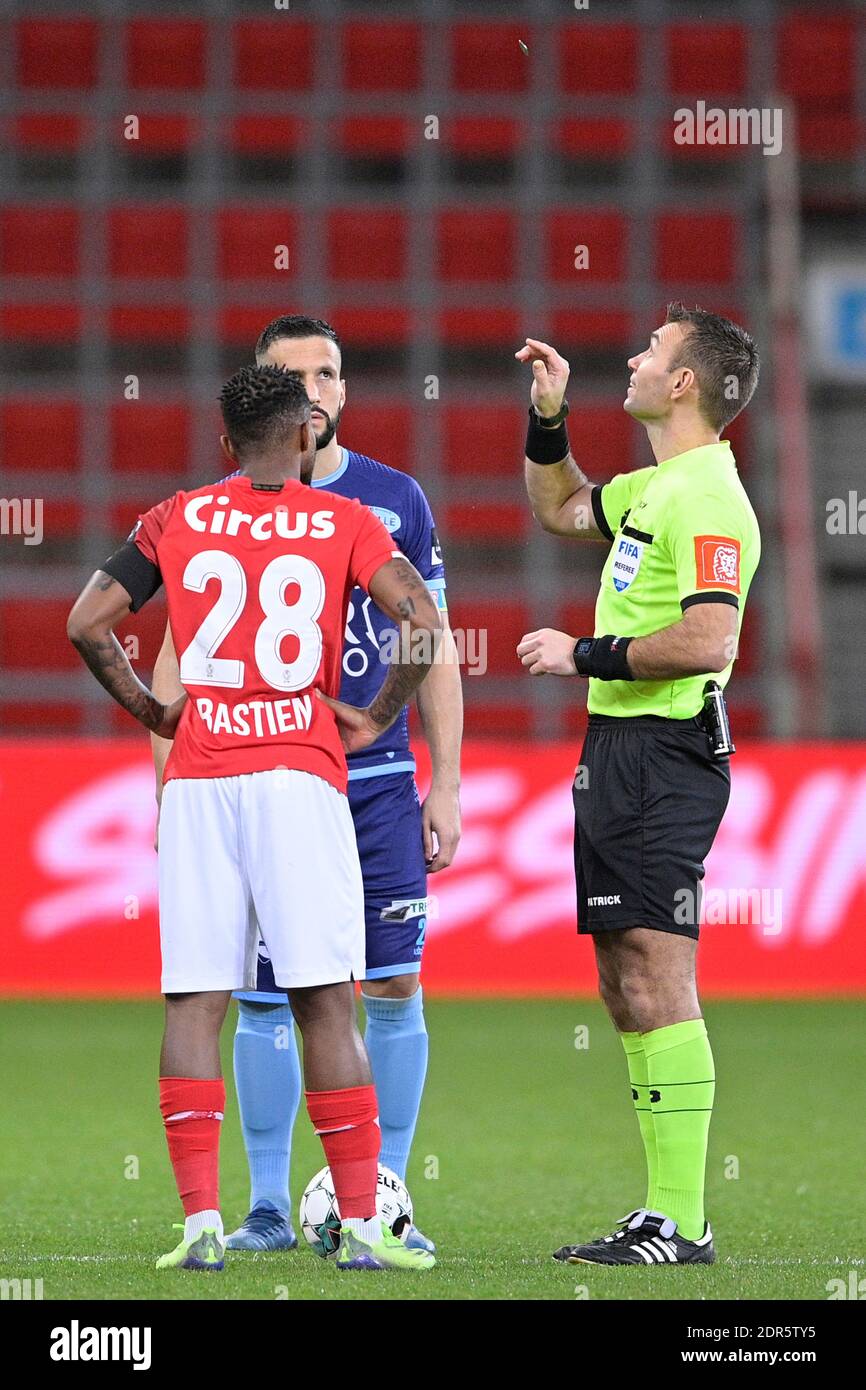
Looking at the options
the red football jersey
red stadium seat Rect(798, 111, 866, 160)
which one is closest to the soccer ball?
the red football jersey

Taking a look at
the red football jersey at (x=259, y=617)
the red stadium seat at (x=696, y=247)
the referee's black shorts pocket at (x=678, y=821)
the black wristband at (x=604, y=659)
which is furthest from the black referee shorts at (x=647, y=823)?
the red stadium seat at (x=696, y=247)

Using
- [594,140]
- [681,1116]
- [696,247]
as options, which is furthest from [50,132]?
[681,1116]

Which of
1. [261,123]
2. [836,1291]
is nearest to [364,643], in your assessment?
[836,1291]

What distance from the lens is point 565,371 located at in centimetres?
442

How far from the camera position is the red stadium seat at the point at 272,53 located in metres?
14.8

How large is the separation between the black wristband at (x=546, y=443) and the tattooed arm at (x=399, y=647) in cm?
79

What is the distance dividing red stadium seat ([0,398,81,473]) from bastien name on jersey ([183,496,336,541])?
399 inches

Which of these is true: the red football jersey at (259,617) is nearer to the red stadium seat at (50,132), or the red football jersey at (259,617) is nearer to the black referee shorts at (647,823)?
the black referee shorts at (647,823)

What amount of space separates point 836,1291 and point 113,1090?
3.94 meters

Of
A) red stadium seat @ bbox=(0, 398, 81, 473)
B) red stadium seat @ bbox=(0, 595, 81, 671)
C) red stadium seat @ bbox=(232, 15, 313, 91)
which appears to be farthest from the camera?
red stadium seat @ bbox=(232, 15, 313, 91)

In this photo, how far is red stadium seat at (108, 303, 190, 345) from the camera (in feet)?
45.1

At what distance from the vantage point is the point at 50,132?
14.1m

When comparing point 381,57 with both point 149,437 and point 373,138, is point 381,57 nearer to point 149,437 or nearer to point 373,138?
point 373,138

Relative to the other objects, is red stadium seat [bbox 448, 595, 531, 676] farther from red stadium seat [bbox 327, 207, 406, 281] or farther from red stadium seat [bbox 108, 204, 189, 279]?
red stadium seat [bbox 108, 204, 189, 279]
